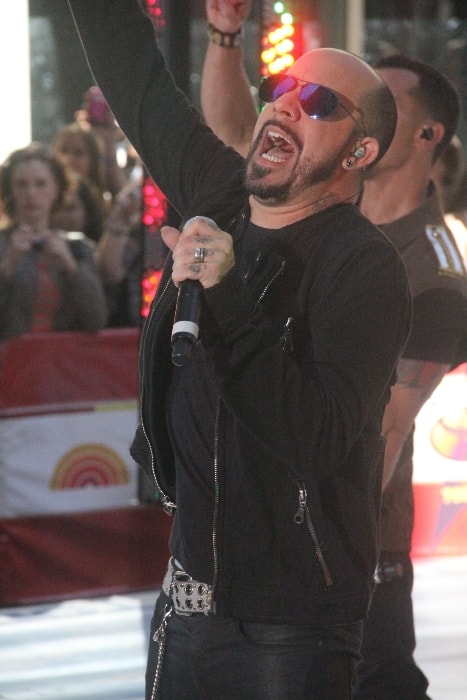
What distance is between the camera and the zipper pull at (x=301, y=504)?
214 cm

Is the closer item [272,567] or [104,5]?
[272,567]

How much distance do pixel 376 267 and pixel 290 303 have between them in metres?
0.18

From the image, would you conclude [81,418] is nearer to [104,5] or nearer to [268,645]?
[104,5]

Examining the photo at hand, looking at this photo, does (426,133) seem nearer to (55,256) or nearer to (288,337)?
(288,337)

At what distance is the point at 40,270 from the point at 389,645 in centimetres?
321

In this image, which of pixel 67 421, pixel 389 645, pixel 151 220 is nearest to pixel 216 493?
pixel 389 645

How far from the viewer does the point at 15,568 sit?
5.52m

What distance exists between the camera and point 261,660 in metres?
2.22

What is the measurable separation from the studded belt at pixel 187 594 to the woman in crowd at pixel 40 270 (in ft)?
11.7

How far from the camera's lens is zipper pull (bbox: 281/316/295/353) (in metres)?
2.10

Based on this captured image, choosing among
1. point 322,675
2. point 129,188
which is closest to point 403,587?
point 322,675

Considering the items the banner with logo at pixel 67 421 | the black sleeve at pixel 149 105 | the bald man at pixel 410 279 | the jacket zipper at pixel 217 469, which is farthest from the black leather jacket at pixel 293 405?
the banner with logo at pixel 67 421

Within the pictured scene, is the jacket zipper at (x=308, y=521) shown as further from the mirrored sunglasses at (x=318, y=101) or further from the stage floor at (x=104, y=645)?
the stage floor at (x=104, y=645)

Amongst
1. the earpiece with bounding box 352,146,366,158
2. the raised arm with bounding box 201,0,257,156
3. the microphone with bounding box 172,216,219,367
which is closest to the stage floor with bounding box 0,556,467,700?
the raised arm with bounding box 201,0,257,156
